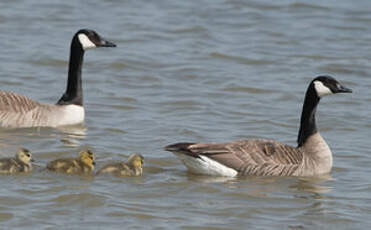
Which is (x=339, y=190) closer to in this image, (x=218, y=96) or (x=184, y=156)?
(x=184, y=156)

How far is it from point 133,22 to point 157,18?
1.99 feet

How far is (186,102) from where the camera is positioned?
13.9 metres

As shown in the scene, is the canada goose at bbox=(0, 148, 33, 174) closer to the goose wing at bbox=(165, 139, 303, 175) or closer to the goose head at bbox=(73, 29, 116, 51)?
the goose wing at bbox=(165, 139, 303, 175)

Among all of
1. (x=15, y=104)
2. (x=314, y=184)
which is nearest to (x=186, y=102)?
(x=15, y=104)

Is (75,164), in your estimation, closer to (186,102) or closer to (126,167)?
(126,167)

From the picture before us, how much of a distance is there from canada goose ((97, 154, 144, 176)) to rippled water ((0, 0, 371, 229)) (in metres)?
0.11

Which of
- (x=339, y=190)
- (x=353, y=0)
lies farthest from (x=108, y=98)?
(x=353, y=0)

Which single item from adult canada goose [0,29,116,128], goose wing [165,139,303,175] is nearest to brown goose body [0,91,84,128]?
adult canada goose [0,29,116,128]

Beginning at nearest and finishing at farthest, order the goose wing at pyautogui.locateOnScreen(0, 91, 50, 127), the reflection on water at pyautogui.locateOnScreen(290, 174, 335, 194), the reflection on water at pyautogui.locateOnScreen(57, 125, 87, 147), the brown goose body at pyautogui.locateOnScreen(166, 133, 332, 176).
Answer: the reflection on water at pyautogui.locateOnScreen(290, 174, 335, 194)
the brown goose body at pyautogui.locateOnScreen(166, 133, 332, 176)
the reflection on water at pyautogui.locateOnScreen(57, 125, 87, 147)
the goose wing at pyautogui.locateOnScreen(0, 91, 50, 127)

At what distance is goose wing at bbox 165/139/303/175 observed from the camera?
10292 millimetres

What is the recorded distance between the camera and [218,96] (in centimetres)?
1448

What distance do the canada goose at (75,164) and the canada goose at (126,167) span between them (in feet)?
0.55

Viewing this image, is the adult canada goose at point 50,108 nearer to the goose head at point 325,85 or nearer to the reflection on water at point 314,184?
the goose head at point 325,85

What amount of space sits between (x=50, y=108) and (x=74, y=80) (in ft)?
2.96
